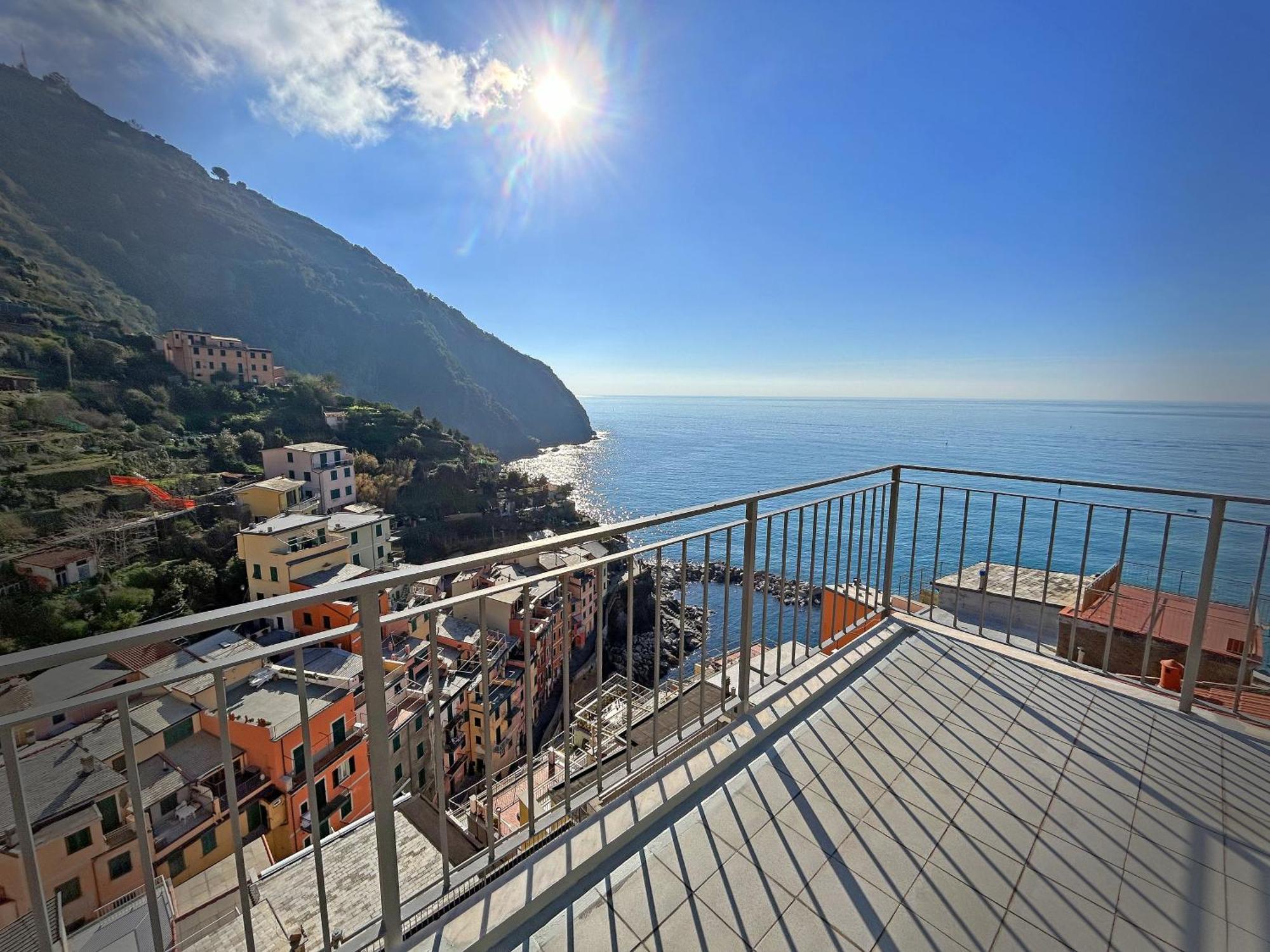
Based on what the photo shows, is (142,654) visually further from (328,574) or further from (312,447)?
(312,447)

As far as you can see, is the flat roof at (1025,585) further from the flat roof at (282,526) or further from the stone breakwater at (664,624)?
the flat roof at (282,526)

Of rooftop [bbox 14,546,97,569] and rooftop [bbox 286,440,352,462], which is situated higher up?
rooftop [bbox 286,440,352,462]

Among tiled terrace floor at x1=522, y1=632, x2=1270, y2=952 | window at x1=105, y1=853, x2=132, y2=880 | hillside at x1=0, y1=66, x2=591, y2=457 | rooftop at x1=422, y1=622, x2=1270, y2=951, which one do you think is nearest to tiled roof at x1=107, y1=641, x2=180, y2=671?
window at x1=105, y1=853, x2=132, y2=880

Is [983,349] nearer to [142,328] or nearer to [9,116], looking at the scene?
[142,328]

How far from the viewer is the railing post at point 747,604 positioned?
246 centimetres

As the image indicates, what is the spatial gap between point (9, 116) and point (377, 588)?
7994 cm

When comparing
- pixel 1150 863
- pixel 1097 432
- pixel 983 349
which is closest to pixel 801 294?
pixel 983 349

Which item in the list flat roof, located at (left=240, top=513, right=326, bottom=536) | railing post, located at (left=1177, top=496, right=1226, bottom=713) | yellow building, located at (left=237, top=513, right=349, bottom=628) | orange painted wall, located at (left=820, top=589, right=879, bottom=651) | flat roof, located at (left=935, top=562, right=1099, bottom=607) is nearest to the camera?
railing post, located at (left=1177, top=496, right=1226, bottom=713)

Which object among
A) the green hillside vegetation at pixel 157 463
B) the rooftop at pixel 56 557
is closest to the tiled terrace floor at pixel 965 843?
the green hillside vegetation at pixel 157 463

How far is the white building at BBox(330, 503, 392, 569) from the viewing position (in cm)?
2252

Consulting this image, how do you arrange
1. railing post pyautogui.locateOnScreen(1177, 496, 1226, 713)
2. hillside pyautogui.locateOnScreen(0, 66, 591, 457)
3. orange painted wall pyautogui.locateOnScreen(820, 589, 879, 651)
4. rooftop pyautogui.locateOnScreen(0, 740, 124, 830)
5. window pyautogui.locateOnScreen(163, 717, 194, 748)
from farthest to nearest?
1. hillside pyautogui.locateOnScreen(0, 66, 591, 457)
2. window pyautogui.locateOnScreen(163, 717, 194, 748)
3. orange painted wall pyautogui.locateOnScreen(820, 589, 879, 651)
4. railing post pyautogui.locateOnScreen(1177, 496, 1226, 713)
5. rooftop pyautogui.locateOnScreen(0, 740, 124, 830)

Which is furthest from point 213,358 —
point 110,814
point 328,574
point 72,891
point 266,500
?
point 110,814

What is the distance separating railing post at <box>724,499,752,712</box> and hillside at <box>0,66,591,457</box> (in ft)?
165

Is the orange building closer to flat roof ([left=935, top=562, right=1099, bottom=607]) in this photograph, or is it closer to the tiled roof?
the tiled roof
